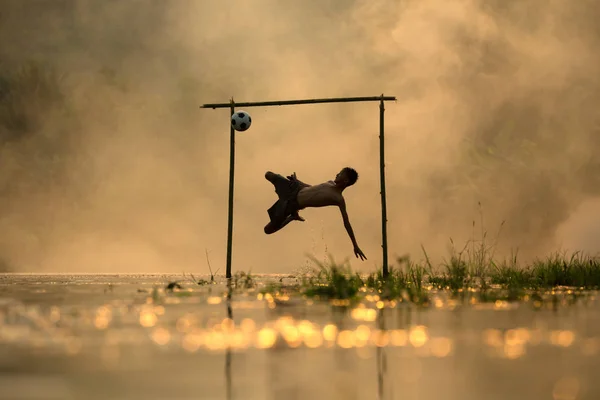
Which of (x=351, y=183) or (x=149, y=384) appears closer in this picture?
(x=149, y=384)


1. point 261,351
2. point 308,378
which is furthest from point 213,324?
point 308,378

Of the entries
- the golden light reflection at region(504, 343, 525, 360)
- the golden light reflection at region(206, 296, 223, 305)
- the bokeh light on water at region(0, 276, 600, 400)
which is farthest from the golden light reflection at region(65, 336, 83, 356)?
the golden light reflection at region(206, 296, 223, 305)

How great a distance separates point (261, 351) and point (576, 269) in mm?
8955

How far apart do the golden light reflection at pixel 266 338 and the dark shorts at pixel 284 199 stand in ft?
31.3

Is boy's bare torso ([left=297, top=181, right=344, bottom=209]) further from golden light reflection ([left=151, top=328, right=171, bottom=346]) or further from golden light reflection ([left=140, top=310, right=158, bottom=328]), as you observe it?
golden light reflection ([left=151, top=328, right=171, bottom=346])

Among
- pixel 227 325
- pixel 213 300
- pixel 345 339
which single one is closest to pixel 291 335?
pixel 345 339

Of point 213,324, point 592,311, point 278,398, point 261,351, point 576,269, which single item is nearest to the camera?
point 278,398

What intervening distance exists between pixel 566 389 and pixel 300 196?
11647mm

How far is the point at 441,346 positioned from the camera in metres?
3.88

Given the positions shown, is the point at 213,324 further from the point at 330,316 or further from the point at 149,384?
the point at 149,384

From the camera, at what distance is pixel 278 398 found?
246cm

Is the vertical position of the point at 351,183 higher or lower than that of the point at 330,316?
higher

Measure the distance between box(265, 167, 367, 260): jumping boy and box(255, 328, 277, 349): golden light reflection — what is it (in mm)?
8898

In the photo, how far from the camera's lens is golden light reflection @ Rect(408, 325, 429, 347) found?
4.00 metres
